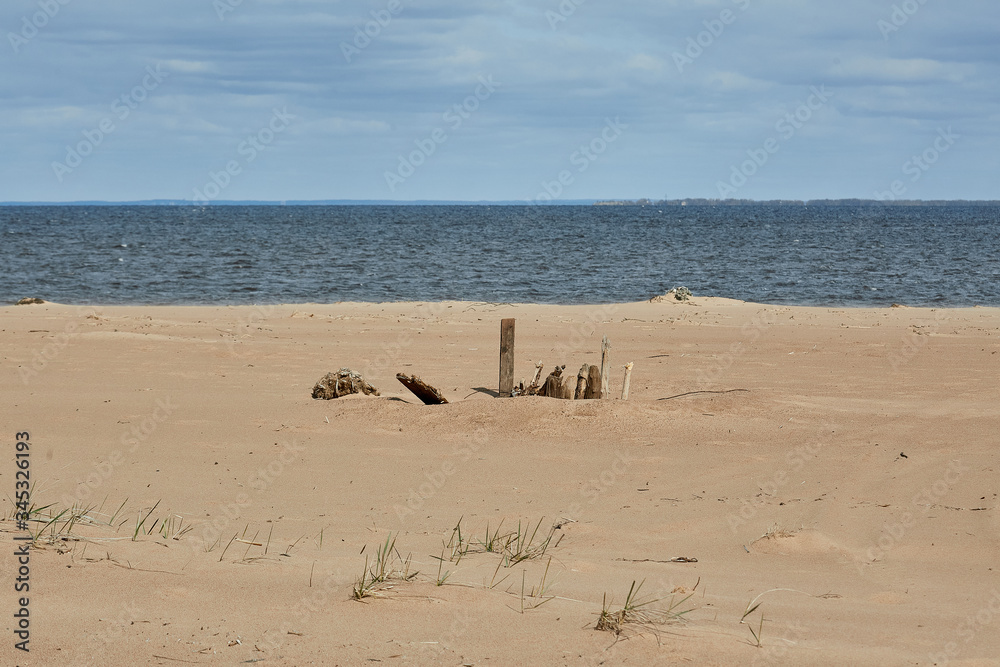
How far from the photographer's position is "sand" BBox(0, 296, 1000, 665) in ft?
12.4

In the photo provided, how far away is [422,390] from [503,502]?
→ 114 inches

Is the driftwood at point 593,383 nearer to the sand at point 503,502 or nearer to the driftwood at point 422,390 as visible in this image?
the sand at point 503,502

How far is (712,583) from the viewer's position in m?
4.95

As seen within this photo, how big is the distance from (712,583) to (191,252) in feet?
137

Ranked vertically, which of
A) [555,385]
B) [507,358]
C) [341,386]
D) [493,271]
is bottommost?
[341,386]
